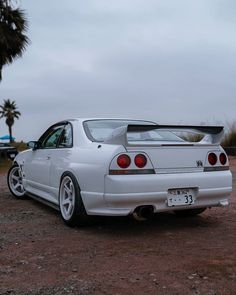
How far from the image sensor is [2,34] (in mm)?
19578

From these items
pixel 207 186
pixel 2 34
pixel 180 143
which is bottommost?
pixel 207 186

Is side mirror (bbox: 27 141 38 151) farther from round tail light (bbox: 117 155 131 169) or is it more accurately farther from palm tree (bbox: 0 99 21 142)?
palm tree (bbox: 0 99 21 142)

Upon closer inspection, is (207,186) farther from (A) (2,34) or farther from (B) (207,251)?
(A) (2,34)

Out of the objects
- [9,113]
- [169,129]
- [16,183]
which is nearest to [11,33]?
[16,183]

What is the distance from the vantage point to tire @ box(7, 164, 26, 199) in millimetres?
8110

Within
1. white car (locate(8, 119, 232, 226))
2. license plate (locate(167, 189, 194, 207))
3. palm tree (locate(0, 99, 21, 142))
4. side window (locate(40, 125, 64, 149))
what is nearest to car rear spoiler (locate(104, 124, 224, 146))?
white car (locate(8, 119, 232, 226))

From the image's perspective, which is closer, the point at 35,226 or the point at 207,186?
the point at 207,186

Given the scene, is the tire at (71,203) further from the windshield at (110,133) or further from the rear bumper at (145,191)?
the windshield at (110,133)

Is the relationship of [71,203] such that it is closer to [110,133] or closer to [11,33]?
[110,133]

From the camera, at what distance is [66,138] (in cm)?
615

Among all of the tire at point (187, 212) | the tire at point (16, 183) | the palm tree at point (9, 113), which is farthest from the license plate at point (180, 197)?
the palm tree at point (9, 113)

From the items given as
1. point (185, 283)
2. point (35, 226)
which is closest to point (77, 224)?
point (35, 226)

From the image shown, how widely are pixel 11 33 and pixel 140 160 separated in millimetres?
17003

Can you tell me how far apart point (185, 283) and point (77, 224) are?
7.22 feet
